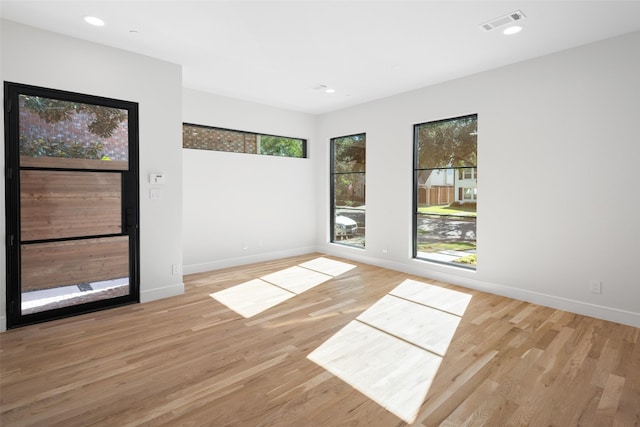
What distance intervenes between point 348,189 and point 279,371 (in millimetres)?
4697

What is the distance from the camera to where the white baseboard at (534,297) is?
11.5 feet

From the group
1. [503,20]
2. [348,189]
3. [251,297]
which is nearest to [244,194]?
[348,189]

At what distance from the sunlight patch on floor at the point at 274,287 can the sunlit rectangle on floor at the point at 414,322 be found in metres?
1.16

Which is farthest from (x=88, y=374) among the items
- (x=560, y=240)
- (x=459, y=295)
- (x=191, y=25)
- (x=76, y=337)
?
(x=560, y=240)

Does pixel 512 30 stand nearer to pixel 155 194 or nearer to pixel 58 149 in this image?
pixel 155 194

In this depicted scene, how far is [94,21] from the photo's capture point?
3.24 m

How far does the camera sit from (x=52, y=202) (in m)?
3.56

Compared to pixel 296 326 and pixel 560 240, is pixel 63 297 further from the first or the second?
pixel 560 240

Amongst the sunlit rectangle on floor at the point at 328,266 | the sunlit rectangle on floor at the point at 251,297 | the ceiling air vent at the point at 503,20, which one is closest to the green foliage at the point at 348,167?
the sunlit rectangle on floor at the point at 328,266

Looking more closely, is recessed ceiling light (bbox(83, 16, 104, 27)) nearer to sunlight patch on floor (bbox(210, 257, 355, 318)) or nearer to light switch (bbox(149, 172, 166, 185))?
light switch (bbox(149, 172, 166, 185))

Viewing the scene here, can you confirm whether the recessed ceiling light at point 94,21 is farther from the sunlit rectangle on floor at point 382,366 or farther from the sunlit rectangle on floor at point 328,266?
the sunlit rectangle on floor at point 328,266

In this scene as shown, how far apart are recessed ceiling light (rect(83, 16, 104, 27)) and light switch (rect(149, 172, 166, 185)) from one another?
1612mm

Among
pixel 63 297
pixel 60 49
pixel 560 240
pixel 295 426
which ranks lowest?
pixel 295 426

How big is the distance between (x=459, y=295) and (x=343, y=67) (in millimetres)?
3370
